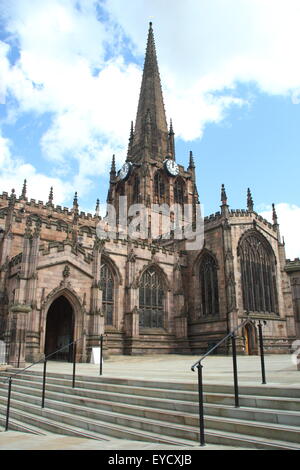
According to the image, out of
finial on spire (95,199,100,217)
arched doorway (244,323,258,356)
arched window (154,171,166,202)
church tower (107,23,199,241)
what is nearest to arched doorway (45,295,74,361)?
arched doorway (244,323,258,356)

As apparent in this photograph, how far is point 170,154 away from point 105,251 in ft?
86.9

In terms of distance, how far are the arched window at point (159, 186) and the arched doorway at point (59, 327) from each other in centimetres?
2475

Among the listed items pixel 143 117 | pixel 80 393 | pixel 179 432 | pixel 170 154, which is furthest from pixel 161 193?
pixel 179 432

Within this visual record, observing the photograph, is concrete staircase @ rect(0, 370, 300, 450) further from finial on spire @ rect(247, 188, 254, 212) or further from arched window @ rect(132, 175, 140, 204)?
arched window @ rect(132, 175, 140, 204)

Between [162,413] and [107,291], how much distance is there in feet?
71.2

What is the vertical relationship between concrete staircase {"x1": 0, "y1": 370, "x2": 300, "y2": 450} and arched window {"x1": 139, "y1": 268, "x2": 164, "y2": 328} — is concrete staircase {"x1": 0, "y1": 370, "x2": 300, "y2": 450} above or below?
below

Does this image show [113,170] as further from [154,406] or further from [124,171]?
[154,406]

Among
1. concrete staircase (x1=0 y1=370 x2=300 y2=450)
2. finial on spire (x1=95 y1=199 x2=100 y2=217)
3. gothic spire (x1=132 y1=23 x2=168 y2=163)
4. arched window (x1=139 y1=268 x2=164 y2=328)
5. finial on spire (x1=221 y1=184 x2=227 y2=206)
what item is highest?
gothic spire (x1=132 y1=23 x2=168 y2=163)

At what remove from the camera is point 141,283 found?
99.1 feet

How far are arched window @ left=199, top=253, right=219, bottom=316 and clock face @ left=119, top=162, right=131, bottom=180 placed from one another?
20.6 m

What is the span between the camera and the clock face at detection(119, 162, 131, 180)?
159 feet

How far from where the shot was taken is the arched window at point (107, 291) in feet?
90.7

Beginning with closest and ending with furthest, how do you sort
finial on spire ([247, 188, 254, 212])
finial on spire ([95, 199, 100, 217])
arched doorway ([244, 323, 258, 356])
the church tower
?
arched doorway ([244, 323, 258, 356]), finial on spire ([247, 188, 254, 212]), finial on spire ([95, 199, 100, 217]), the church tower

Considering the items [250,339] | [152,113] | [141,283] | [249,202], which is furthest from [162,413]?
[152,113]
